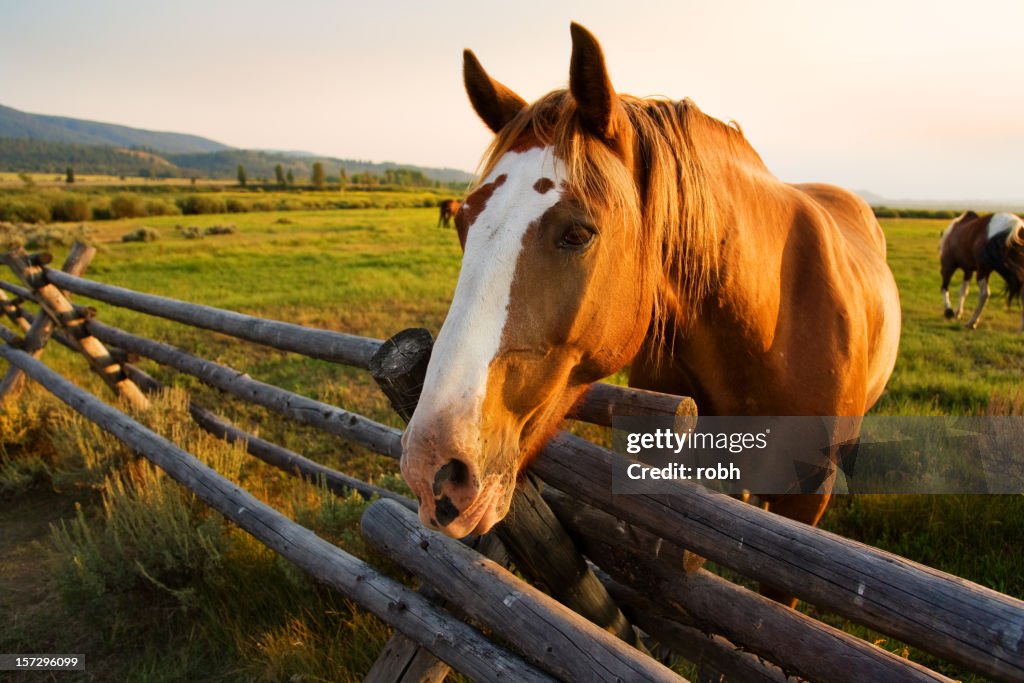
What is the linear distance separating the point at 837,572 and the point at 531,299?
1034 mm

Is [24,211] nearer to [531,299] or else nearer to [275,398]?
[275,398]

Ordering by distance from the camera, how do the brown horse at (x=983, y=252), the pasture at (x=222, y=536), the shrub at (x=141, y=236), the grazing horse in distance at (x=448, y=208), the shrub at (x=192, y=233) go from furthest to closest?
the shrub at (x=192, y=233)
the shrub at (x=141, y=236)
the brown horse at (x=983, y=252)
the grazing horse in distance at (x=448, y=208)
the pasture at (x=222, y=536)

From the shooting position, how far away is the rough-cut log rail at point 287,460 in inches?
158

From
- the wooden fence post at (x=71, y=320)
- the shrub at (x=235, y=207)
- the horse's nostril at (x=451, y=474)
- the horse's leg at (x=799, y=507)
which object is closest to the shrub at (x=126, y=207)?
the shrub at (x=235, y=207)

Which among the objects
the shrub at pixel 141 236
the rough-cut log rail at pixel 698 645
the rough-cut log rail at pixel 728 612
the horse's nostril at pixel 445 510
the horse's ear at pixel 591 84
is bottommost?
the shrub at pixel 141 236

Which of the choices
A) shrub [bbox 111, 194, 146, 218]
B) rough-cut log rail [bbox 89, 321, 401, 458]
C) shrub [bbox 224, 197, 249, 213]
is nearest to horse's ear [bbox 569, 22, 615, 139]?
rough-cut log rail [bbox 89, 321, 401, 458]

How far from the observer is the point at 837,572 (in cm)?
143

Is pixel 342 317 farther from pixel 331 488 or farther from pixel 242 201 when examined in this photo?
pixel 242 201

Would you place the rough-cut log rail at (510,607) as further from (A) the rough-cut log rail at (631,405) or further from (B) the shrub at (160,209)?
(B) the shrub at (160,209)

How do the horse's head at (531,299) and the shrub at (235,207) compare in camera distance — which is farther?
the shrub at (235,207)

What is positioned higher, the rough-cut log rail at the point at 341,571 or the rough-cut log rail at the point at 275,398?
the rough-cut log rail at the point at 275,398

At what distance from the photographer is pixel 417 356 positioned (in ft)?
6.15

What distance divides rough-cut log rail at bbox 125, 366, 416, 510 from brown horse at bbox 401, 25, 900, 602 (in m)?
1.99

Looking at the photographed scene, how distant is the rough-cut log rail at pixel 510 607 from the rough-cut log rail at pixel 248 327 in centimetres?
83
